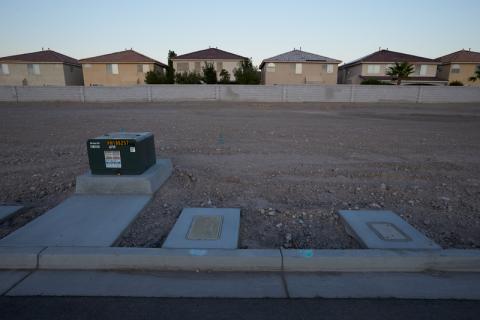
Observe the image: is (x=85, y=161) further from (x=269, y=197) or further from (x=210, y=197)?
(x=269, y=197)

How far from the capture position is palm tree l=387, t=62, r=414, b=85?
38.2 m

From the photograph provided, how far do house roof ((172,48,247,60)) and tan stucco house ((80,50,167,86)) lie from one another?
15.1ft

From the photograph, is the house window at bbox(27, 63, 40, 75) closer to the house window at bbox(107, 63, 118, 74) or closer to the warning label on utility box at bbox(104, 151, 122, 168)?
the house window at bbox(107, 63, 118, 74)

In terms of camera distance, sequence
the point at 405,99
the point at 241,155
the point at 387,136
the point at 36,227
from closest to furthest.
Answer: the point at 36,227 < the point at 241,155 < the point at 387,136 < the point at 405,99

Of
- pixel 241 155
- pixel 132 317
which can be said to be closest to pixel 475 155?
pixel 241 155

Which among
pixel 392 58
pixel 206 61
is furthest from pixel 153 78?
pixel 392 58

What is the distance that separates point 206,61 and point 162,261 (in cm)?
4142

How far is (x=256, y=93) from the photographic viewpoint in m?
29.5

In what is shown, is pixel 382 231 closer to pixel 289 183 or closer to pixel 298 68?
pixel 289 183

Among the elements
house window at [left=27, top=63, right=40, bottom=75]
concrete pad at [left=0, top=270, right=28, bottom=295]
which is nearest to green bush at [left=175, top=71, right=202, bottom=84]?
house window at [left=27, top=63, right=40, bottom=75]

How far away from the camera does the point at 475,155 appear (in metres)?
8.20

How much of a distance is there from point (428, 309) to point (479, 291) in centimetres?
66

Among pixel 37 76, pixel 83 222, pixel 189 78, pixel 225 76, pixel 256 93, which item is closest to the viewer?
pixel 83 222

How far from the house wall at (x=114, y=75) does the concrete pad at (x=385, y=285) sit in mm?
41926
